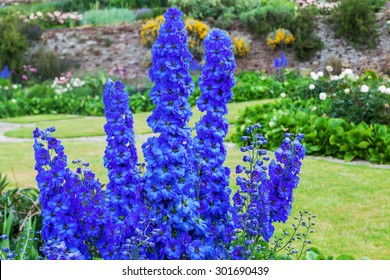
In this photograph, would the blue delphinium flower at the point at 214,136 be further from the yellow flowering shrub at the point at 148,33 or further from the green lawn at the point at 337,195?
the yellow flowering shrub at the point at 148,33

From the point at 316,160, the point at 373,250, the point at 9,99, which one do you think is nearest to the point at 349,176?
the point at 316,160

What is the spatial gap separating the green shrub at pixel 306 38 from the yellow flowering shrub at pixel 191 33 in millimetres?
2138

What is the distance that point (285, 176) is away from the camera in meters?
3.07

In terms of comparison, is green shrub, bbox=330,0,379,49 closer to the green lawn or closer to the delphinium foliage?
the green lawn

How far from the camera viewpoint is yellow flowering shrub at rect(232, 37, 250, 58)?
16719mm

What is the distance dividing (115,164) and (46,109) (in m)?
11.1

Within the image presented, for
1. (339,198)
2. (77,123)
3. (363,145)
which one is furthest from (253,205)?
(77,123)

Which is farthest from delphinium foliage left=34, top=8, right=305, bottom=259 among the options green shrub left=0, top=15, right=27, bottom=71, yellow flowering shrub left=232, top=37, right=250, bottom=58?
green shrub left=0, top=15, right=27, bottom=71

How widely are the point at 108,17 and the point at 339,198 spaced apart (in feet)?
47.1

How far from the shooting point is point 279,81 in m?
14.3

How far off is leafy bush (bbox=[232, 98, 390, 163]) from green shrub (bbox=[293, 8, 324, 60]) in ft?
→ 25.8

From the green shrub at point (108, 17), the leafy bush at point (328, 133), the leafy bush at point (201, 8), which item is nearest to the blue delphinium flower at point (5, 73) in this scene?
the green shrub at point (108, 17)

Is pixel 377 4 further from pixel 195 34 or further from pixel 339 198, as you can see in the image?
pixel 339 198

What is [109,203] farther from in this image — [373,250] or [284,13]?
[284,13]
